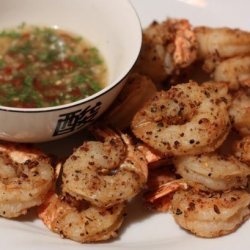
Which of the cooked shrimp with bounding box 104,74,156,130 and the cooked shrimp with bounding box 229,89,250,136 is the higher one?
the cooked shrimp with bounding box 229,89,250,136

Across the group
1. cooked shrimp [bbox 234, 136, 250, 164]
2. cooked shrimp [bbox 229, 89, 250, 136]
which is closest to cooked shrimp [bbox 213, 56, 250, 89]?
cooked shrimp [bbox 229, 89, 250, 136]

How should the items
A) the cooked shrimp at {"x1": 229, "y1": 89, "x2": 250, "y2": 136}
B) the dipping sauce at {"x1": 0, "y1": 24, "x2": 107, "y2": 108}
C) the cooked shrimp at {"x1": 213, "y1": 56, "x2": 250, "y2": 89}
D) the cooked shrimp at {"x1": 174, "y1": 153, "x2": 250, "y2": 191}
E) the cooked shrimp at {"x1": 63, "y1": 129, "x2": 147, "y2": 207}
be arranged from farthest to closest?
the cooked shrimp at {"x1": 213, "y1": 56, "x2": 250, "y2": 89}
the dipping sauce at {"x1": 0, "y1": 24, "x2": 107, "y2": 108}
the cooked shrimp at {"x1": 229, "y1": 89, "x2": 250, "y2": 136}
the cooked shrimp at {"x1": 174, "y1": 153, "x2": 250, "y2": 191}
the cooked shrimp at {"x1": 63, "y1": 129, "x2": 147, "y2": 207}

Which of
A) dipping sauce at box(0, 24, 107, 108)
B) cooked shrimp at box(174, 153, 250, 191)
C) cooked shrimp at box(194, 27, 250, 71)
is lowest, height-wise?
dipping sauce at box(0, 24, 107, 108)

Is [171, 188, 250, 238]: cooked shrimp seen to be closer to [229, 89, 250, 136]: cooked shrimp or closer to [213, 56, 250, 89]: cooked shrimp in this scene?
[229, 89, 250, 136]: cooked shrimp

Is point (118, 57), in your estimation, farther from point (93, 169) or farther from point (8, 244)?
point (8, 244)

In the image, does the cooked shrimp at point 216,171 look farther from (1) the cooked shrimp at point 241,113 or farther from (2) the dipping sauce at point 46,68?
(2) the dipping sauce at point 46,68

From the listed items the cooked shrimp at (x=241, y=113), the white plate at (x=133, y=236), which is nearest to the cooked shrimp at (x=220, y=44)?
the cooked shrimp at (x=241, y=113)

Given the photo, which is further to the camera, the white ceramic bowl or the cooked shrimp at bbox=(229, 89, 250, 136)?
the cooked shrimp at bbox=(229, 89, 250, 136)

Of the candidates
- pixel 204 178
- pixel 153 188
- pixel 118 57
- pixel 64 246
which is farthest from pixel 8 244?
pixel 118 57
